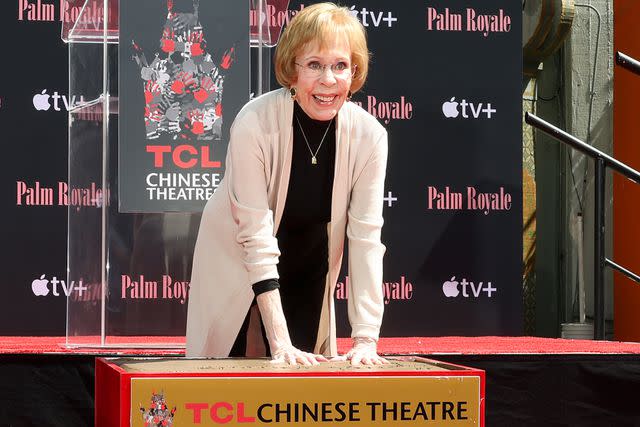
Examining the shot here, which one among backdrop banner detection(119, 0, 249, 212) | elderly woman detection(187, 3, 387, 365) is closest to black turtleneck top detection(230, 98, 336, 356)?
elderly woman detection(187, 3, 387, 365)

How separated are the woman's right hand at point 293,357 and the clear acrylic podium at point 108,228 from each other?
130 cm

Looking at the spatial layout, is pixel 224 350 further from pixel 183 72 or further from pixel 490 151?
pixel 490 151

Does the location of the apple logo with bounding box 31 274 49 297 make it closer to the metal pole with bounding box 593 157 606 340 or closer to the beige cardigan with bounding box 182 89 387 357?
the beige cardigan with bounding box 182 89 387 357

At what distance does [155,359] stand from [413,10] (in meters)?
3.06

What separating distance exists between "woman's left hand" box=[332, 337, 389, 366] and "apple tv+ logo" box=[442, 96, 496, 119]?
8.80 ft

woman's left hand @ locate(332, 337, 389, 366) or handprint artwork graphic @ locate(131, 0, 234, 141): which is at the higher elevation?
handprint artwork graphic @ locate(131, 0, 234, 141)

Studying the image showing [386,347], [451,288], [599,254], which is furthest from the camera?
[451,288]

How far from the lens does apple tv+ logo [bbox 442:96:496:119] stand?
188 inches

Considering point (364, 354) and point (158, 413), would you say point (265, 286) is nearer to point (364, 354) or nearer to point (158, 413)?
point (364, 354)

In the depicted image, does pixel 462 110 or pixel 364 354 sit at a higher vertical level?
pixel 462 110

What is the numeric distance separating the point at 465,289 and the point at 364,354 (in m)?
2.71

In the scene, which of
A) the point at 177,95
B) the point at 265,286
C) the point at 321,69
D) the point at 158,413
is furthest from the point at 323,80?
the point at 177,95

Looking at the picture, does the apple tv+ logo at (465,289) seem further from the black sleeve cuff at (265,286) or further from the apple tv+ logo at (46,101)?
the black sleeve cuff at (265,286)

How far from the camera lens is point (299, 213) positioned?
2.36 m
